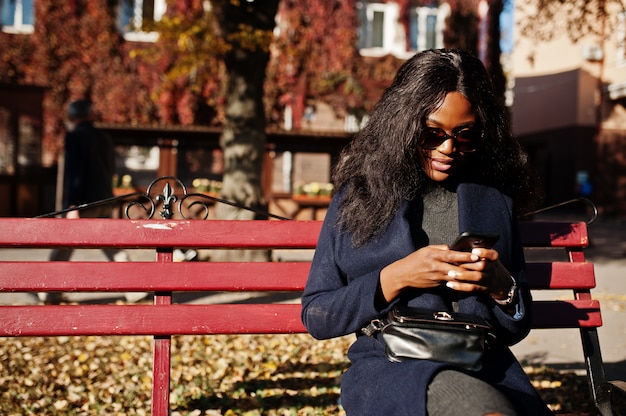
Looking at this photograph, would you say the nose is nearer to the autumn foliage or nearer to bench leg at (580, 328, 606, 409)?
bench leg at (580, 328, 606, 409)

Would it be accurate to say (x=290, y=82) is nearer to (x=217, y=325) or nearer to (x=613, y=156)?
(x=613, y=156)

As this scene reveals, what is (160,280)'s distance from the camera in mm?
2736

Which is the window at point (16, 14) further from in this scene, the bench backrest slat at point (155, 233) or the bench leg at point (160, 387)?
the bench leg at point (160, 387)

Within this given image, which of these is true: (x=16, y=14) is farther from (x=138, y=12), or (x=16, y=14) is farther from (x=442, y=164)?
(x=442, y=164)

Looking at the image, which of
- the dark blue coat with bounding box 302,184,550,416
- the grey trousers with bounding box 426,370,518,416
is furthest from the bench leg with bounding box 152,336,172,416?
the grey trousers with bounding box 426,370,518,416

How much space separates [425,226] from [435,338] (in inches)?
18.8

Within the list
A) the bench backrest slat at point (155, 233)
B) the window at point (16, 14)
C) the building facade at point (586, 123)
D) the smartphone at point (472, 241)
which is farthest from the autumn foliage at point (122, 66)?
the smartphone at point (472, 241)

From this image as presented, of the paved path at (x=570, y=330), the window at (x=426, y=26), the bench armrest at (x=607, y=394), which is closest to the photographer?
the bench armrest at (x=607, y=394)

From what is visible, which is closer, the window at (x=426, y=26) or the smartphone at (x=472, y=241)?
the smartphone at (x=472, y=241)

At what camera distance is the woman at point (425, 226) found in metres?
2.17

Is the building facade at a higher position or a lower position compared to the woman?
higher

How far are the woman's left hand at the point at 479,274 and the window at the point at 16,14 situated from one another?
18351 millimetres

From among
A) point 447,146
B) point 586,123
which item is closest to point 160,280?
point 447,146

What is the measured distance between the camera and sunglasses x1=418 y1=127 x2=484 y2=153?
2320 millimetres
